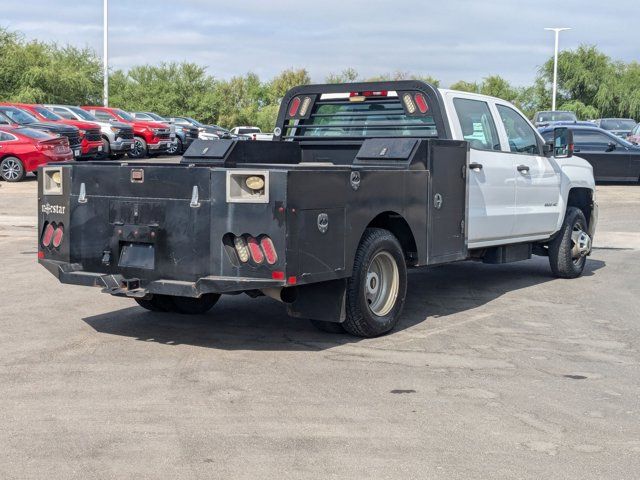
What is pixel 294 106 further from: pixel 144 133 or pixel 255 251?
pixel 144 133

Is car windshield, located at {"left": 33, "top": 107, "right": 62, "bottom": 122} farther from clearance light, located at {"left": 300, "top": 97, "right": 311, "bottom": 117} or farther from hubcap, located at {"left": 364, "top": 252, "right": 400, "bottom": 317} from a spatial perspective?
hubcap, located at {"left": 364, "top": 252, "right": 400, "bottom": 317}

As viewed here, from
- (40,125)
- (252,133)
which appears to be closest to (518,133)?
(252,133)

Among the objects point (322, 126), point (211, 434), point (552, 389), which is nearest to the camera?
point (211, 434)

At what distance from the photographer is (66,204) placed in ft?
25.7

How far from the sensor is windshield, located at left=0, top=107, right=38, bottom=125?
2848 cm

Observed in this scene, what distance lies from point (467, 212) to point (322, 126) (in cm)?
193

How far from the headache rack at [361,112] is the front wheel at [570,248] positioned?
114 inches

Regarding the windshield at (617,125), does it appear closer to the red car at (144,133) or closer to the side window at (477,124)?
the red car at (144,133)

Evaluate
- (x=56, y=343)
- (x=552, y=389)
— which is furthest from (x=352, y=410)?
(x=56, y=343)

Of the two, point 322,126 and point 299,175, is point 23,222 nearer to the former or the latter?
point 322,126

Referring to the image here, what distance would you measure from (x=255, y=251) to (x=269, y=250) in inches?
4.4

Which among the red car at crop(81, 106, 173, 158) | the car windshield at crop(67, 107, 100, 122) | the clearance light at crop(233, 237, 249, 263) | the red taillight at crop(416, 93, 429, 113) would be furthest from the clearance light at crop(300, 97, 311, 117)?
the red car at crop(81, 106, 173, 158)

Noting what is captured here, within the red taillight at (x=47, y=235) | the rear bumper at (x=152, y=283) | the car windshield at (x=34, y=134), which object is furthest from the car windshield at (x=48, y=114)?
the rear bumper at (x=152, y=283)

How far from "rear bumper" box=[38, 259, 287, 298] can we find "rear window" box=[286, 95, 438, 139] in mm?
3084
